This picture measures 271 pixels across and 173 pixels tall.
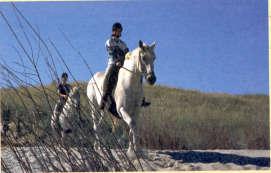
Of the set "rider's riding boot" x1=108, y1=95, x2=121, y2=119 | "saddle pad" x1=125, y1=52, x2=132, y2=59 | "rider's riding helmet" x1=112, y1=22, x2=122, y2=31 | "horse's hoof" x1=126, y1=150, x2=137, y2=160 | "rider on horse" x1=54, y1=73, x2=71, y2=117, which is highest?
"rider's riding helmet" x1=112, y1=22, x2=122, y2=31

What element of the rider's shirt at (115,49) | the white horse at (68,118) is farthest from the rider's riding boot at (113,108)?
the white horse at (68,118)

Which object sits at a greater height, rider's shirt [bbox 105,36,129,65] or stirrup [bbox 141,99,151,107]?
rider's shirt [bbox 105,36,129,65]

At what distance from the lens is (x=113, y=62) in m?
6.23

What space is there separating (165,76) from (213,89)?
1.58ft

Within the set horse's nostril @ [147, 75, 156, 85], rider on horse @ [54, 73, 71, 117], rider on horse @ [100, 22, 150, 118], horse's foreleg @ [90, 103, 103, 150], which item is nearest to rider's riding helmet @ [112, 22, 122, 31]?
rider on horse @ [100, 22, 150, 118]

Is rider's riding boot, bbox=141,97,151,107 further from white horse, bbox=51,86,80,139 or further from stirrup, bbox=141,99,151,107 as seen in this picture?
white horse, bbox=51,86,80,139

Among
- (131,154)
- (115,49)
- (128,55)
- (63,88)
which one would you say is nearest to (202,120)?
(128,55)

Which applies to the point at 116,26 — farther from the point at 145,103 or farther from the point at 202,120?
the point at 202,120

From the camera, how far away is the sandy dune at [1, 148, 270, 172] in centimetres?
611

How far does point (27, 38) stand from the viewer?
5.57 metres

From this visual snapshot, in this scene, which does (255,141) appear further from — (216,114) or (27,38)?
(27,38)

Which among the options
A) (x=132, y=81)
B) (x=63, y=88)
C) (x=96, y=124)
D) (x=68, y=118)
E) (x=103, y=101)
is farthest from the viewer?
(x=132, y=81)

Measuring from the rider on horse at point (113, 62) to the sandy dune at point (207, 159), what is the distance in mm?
549

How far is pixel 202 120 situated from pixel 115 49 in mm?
1110
